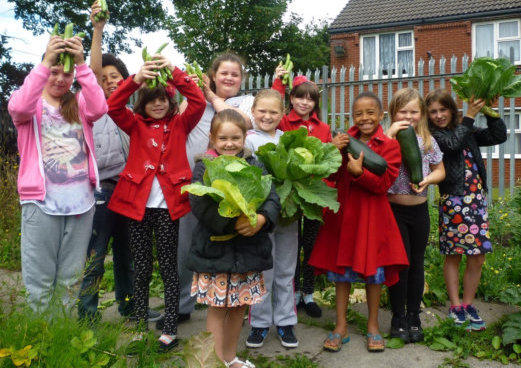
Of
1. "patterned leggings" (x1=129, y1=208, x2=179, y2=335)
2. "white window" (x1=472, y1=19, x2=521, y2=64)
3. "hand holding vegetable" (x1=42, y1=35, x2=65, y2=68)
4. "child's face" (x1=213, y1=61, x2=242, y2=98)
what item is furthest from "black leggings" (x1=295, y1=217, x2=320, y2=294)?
"white window" (x1=472, y1=19, x2=521, y2=64)

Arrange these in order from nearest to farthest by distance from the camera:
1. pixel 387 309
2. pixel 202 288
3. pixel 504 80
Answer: pixel 202 288
pixel 504 80
pixel 387 309

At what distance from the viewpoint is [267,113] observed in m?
3.58

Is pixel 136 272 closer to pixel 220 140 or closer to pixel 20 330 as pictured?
pixel 20 330

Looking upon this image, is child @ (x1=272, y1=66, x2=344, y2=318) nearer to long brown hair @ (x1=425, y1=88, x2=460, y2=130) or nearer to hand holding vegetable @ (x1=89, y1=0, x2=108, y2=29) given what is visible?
long brown hair @ (x1=425, y1=88, x2=460, y2=130)

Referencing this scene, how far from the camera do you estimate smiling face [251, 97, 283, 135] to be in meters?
3.56

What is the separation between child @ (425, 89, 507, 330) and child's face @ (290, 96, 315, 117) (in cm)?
104

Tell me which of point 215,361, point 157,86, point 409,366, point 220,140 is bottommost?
point 409,366

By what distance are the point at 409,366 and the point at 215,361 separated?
164cm

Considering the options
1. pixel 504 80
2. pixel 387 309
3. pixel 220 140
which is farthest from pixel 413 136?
pixel 387 309

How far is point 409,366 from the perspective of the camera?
3211mm

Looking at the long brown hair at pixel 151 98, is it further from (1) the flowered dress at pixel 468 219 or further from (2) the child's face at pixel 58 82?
(1) the flowered dress at pixel 468 219

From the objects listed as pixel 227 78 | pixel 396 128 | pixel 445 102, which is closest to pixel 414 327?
pixel 396 128

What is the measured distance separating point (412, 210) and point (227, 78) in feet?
6.49

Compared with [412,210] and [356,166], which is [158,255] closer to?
[356,166]
